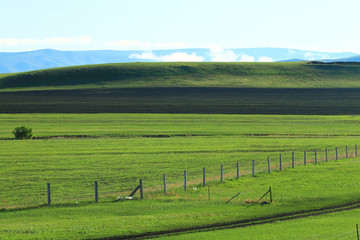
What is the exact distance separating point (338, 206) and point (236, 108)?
242 ft

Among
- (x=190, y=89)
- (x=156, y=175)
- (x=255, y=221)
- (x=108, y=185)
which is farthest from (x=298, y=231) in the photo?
(x=190, y=89)

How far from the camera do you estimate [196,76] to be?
147250 mm

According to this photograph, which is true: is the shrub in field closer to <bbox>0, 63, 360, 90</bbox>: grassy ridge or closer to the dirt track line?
the dirt track line

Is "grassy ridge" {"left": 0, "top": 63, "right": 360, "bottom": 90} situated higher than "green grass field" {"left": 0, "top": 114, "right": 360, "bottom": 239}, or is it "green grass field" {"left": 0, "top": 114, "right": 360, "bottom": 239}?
"grassy ridge" {"left": 0, "top": 63, "right": 360, "bottom": 90}

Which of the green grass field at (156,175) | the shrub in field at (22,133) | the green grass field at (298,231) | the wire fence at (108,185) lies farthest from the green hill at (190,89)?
the green grass field at (298,231)

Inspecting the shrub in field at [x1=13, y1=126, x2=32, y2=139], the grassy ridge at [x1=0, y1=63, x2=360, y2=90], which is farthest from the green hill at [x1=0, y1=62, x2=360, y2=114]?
the shrub in field at [x1=13, y1=126, x2=32, y2=139]

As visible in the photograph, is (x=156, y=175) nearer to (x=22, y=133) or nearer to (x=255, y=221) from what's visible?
(x=255, y=221)

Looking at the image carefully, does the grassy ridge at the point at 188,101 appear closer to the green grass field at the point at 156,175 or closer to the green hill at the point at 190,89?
the green hill at the point at 190,89

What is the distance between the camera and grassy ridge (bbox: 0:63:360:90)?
13550cm

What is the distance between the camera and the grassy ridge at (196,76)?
136 metres

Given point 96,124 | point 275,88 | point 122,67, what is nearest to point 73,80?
point 122,67

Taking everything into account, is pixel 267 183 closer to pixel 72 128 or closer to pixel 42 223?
pixel 42 223

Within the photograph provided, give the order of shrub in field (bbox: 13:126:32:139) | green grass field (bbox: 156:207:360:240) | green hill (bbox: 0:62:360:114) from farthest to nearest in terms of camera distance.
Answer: green hill (bbox: 0:62:360:114)
shrub in field (bbox: 13:126:32:139)
green grass field (bbox: 156:207:360:240)

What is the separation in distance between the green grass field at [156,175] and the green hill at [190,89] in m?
24.8
